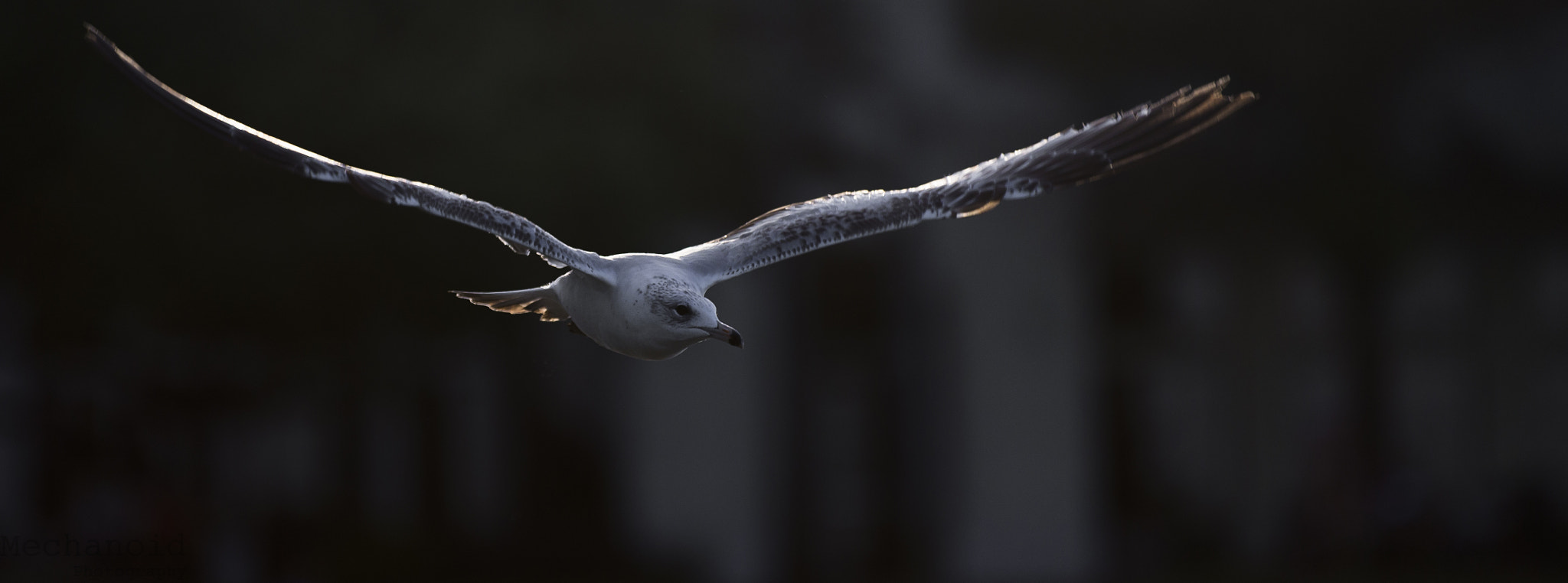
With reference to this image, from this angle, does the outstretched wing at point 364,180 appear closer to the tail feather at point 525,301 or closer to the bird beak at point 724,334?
the bird beak at point 724,334

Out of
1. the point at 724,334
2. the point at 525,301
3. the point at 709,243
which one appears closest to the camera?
the point at 724,334

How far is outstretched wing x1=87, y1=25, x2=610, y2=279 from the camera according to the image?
2539 millimetres

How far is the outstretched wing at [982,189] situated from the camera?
325cm

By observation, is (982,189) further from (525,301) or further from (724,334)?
(525,301)

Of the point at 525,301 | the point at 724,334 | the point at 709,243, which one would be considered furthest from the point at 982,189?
the point at 525,301

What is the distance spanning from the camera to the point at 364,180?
2543mm

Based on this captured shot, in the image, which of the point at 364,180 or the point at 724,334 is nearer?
the point at 364,180

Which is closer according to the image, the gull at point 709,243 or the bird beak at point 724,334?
→ the gull at point 709,243

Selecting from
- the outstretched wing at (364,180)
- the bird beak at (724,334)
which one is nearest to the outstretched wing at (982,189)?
the bird beak at (724,334)

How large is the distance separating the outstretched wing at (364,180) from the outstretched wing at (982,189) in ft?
2.16

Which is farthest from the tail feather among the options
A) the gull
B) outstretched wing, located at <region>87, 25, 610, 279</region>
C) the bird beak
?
the bird beak

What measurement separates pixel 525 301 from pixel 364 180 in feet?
3.15

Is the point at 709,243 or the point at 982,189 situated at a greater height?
the point at 982,189

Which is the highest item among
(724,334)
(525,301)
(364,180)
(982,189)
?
(982,189)
